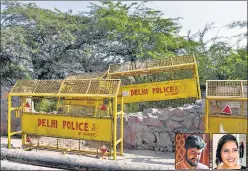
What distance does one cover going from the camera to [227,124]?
4586 millimetres

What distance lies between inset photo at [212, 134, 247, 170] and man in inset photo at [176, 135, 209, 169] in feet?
0.52

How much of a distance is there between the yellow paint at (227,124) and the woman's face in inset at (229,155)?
0.97 meters

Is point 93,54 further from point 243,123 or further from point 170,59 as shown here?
point 243,123

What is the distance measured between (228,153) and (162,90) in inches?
133

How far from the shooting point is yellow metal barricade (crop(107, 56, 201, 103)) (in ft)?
21.8

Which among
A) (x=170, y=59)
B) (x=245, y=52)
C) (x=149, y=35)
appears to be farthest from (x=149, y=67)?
(x=245, y=52)

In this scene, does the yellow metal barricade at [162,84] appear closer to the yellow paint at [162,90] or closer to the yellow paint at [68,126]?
the yellow paint at [162,90]

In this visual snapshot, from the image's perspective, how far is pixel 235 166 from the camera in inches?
138

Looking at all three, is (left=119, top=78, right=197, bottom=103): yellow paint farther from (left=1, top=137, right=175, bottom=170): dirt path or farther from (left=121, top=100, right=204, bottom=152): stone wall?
(left=1, top=137, right=175, bottom=170): dirt path

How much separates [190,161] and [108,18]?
8.13 metres

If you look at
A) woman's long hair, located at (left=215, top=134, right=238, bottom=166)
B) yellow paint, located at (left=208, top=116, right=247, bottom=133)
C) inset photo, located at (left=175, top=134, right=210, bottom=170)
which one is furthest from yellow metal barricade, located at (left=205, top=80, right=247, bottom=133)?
inset photo, located at (left=175, top=134, right=210, bottom=170)

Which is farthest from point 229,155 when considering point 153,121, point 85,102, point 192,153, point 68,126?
point 85,102

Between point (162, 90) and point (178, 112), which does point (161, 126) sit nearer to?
point (178, 112)

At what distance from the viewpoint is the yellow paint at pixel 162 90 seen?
662cm
